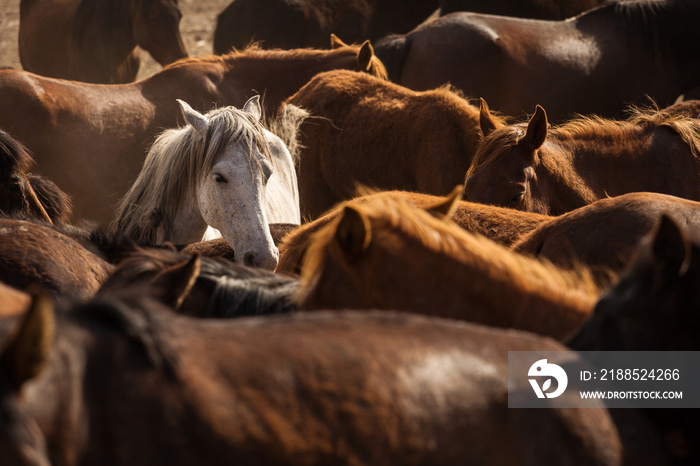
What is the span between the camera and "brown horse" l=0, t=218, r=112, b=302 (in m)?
2.26

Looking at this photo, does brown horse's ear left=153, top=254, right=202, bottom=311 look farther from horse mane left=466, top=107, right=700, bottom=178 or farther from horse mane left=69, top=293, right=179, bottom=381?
horse mane left=466, top=107, right=700, bottom=178

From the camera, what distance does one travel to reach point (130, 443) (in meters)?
1.00

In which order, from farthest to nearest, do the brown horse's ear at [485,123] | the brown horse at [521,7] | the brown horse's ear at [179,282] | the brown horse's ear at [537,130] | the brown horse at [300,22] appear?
1. the brown horse at [521,7]
2. the brown horse at [300,22]
3. the brown horse's ear at [485,123]
4. the brown horse's ear at [537,130]
5. the brown horse's ear at [179,282]

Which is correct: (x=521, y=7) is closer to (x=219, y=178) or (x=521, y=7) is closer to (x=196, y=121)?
(x=196, y=121)

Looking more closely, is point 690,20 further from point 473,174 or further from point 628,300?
point 628,300

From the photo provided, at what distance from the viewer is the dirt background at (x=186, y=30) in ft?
37.3

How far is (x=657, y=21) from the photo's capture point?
7164 millimetres

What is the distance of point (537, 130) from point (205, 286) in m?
2.46

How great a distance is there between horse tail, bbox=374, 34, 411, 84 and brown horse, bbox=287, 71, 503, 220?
1.22 meters

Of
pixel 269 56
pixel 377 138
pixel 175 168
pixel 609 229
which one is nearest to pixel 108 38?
pixel 269 56

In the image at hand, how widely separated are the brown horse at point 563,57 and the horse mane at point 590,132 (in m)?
2.42

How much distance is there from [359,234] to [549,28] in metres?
5.97

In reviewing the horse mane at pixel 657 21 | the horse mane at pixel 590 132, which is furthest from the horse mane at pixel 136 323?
the horse mane at pixel 657 21

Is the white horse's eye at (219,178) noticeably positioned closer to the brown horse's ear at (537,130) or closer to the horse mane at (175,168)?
the horse mane at (175,168)
